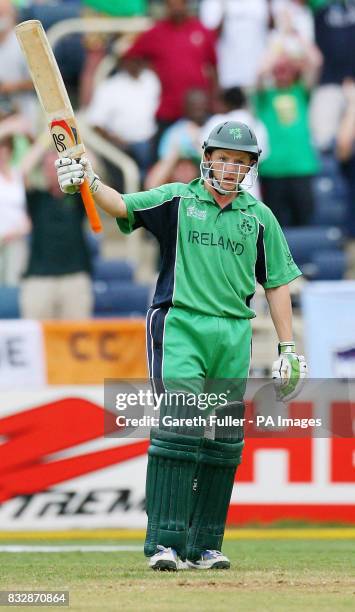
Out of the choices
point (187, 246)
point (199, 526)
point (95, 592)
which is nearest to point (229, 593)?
point (95, 592)

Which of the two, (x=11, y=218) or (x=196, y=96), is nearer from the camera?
(x=11, y=218)

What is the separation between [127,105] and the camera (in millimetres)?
13664

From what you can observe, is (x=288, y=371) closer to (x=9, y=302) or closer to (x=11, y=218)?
(x=9, y=302)

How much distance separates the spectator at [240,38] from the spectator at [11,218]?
2.35m

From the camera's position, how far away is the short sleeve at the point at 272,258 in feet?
22.8

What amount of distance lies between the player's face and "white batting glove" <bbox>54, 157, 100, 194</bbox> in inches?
24.9

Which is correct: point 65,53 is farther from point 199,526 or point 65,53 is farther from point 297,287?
point 199,526

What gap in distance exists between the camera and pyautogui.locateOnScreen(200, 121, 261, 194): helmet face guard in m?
6.80

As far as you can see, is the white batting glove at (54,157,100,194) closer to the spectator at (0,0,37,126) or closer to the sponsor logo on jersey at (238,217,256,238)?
the sponsor logo on jersey at (238,217,256,238)

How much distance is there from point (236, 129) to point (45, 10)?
25.9 ft

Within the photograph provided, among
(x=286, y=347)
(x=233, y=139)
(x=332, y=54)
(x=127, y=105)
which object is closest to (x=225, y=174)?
(x=233, y=139)

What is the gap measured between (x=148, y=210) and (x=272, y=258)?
694 mm

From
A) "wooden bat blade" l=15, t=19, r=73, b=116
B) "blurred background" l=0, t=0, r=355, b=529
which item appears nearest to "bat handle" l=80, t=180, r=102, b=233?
"wooden bat blade" l=15, t=19, r=73, b=116

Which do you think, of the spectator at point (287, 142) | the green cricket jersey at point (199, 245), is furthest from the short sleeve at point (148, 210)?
the spectator at point (287, 142)
